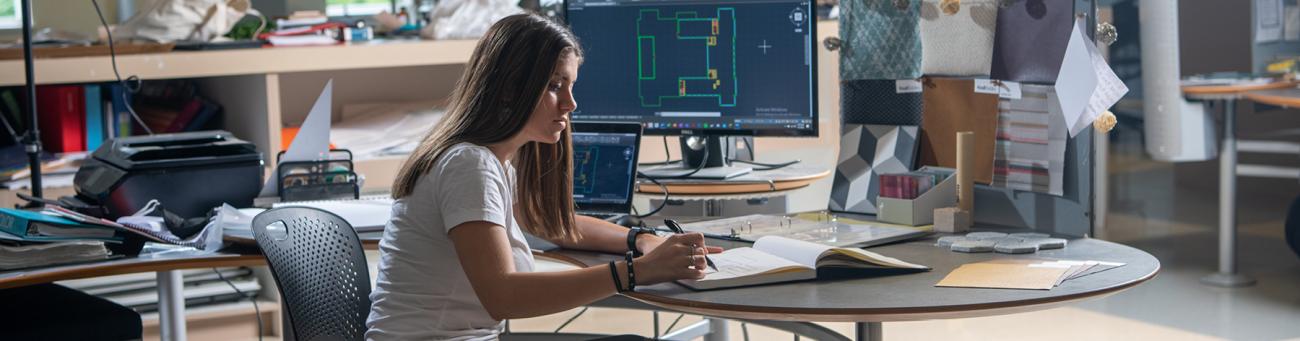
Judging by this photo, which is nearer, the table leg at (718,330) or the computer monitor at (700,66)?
the computer monitor at (700,66)

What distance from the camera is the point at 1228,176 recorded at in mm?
4520

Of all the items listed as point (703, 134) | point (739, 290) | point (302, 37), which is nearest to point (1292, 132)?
point (703, 134)

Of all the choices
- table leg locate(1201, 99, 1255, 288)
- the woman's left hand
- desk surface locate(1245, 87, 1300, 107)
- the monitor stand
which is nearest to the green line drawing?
the monitor stand

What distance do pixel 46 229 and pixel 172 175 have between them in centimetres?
40

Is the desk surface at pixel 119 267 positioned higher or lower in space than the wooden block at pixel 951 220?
lower

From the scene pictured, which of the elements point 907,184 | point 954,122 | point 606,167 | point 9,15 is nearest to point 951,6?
point 954,122

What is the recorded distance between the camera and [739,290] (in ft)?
6.07

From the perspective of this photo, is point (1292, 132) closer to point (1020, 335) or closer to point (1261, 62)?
point (1261, 62)

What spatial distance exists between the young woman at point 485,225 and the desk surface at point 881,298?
0.05 m

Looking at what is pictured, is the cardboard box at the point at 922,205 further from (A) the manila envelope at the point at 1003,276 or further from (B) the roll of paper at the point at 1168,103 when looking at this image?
(B) the roll of paper at the point at 1168,103

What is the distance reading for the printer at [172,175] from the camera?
267cm

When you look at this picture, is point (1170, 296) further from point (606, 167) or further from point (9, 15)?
point (9, 15)

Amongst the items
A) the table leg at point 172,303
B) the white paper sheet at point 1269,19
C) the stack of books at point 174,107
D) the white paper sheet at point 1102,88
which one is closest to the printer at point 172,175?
the table leg at point 172,303

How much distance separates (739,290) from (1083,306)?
107 inches
